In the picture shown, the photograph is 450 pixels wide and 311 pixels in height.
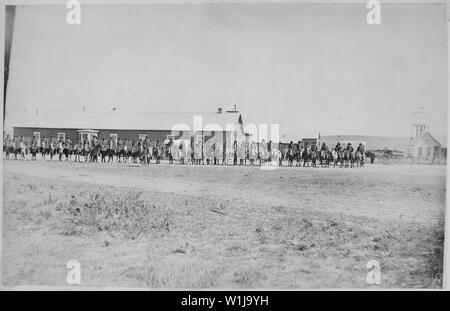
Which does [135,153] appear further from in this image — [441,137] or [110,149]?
[441,137]

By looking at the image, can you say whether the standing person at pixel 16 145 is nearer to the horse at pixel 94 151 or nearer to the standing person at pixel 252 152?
the horse at pixel 94 151

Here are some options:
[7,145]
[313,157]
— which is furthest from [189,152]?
[7,145]

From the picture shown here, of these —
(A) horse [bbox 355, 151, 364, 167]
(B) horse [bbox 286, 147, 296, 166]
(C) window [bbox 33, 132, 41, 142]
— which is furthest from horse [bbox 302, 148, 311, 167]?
(C) window [bbox 33, 132, 41, 142]

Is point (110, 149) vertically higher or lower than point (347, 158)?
higher

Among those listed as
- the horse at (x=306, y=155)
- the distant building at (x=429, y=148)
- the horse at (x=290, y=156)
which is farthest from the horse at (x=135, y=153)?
the distant building at (x=429, y=148)

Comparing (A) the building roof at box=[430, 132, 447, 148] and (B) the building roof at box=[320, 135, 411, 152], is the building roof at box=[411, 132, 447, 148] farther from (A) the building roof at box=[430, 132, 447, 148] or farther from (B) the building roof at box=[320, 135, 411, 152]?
(B) the building roof at box=[320, 135, 411, 152]
